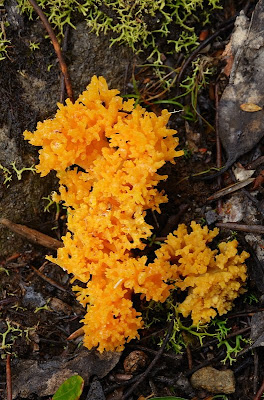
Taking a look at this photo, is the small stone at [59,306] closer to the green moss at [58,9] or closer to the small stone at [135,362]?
the small stone at [135,362]

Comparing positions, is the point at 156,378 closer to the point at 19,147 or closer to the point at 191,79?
the point at 19,147

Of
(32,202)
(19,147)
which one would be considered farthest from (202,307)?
(19,147)

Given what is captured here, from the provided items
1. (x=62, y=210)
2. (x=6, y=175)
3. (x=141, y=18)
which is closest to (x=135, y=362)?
(x=62, y=210)

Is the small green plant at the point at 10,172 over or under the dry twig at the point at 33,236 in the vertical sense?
over

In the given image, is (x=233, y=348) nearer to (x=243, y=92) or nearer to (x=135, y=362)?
(x=135, y=362)

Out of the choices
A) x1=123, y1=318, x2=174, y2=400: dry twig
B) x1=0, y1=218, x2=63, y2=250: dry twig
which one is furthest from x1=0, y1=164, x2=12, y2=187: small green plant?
x1=123, y1=318, x2=174, y2=400: dry twig

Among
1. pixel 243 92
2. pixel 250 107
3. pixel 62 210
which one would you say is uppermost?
pixel 243 92

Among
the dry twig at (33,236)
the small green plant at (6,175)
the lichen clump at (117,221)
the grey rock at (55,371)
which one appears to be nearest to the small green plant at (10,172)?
the small green plant at (6,175)
